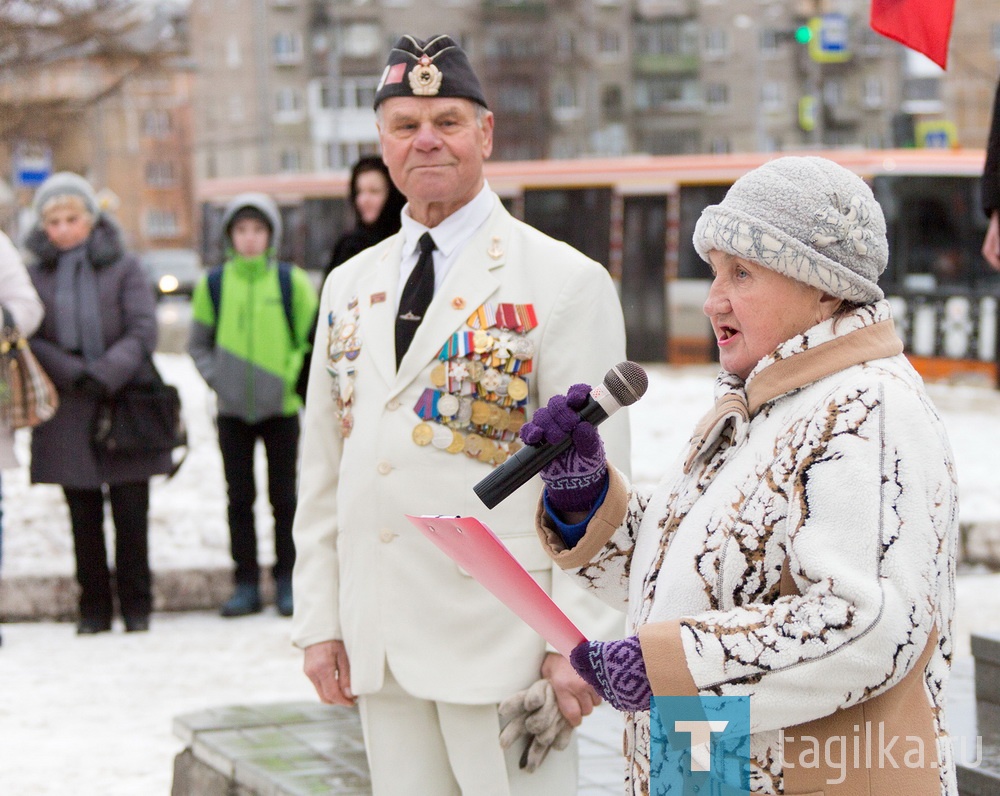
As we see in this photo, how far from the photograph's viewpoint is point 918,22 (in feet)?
14.8

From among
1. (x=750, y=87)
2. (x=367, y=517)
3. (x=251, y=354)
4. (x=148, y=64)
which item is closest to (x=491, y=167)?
(x=148, y=64)

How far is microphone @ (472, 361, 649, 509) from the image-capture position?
2.39m

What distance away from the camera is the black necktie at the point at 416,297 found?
3.42 metres

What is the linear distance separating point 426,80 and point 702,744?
1.76 meters

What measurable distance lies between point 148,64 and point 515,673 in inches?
427

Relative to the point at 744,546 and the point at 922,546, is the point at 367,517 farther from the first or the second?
the point at 922,546

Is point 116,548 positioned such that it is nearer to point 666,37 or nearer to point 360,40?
point 360,40

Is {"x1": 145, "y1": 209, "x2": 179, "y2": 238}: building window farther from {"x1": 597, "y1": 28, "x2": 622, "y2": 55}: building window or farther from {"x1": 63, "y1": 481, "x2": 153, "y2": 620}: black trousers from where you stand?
{"x1": 63, "y1": 481, "x2": 153, "y2": 620}: black trousers

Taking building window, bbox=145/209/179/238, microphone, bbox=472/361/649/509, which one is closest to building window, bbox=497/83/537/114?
building window, bbox=145/209/179/238

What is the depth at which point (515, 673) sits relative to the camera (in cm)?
333

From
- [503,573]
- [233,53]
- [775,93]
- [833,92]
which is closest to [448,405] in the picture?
[503,573]

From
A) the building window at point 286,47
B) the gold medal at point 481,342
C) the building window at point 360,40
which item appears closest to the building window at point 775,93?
the building window at point 360,40

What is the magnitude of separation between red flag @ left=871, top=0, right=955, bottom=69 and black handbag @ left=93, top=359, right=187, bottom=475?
424 centimetres

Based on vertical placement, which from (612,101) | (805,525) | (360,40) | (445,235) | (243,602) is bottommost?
(243,602)
